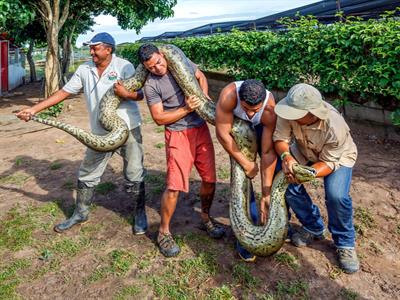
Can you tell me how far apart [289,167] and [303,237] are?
1006 millimetres

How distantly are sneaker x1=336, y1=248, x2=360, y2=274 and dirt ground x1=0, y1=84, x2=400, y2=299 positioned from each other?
54 millimetres

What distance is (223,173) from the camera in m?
5.28

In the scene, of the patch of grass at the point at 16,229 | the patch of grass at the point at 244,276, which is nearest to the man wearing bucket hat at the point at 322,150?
the patch of grass at the point at 244,276

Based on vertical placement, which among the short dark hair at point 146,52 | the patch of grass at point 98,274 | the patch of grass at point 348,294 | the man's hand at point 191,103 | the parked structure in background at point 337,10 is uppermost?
the parked structure in background at point 337,10

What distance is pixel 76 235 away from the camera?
3988 mm

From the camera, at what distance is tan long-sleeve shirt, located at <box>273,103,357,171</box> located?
2828 millimetres

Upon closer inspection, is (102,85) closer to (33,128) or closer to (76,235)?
(76,235)

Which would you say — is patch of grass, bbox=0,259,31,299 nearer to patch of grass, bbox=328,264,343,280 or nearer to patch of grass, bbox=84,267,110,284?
patch of grass, bbox=84,267,110,284

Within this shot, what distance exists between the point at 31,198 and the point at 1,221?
0.65m

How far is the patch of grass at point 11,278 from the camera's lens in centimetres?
309

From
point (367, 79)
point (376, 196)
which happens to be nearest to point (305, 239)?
Answer: point (376, 196)

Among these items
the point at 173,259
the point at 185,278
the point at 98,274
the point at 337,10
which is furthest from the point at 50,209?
the point at 337,10

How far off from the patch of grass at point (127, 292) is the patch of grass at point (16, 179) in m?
3.27

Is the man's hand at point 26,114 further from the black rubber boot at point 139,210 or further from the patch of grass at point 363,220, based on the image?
the patch of grass at point 363,220
